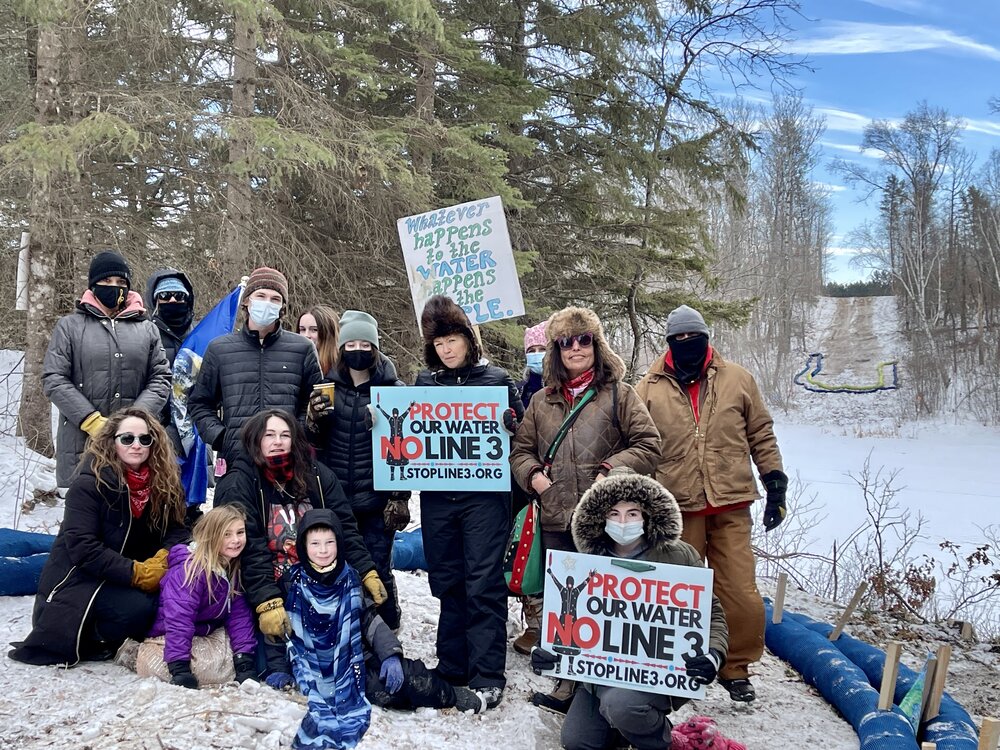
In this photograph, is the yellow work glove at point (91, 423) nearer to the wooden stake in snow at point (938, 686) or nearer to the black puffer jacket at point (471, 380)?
the black puffer jacket at point (471, 380)

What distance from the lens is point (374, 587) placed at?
13.4 feet

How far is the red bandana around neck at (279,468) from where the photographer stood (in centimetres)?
418

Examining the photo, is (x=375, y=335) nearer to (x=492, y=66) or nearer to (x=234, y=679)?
(x=234, y=679)

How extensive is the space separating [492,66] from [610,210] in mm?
3501

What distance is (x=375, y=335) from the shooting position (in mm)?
4535

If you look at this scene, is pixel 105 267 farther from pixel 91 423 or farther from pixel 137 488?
pixel 137 488

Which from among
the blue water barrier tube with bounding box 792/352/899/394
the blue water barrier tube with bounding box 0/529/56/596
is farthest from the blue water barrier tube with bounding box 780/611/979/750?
the blue water barrier tube with bounding box 792/352/899/394

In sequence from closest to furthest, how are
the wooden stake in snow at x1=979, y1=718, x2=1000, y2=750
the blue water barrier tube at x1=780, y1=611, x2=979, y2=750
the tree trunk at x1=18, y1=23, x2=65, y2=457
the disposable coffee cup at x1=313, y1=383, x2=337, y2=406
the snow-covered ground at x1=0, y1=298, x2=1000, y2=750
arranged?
the wooden stake in snow at x1=979, y1=718, x2=1000, y2=750
the snow-covered ground at x1=0, y1=298, x2=1000, y2=750
the blue water barrier tube at x1=780, y1=611, x2=979, y2=750
the disposable coffee cup at x1=313, y1=383, x2=337, y2=406
the tree trunk at x1=18, y1=23, x2=65, y2=457

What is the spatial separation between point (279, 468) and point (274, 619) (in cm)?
82

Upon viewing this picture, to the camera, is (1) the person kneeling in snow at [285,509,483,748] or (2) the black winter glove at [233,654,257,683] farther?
(2) the black winter glove at [233,654,257,683]

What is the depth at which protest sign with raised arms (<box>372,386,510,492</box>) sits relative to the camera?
14.3 feet

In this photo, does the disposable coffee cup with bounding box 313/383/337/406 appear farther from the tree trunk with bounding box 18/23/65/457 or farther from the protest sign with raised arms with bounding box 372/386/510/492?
the tree trunk with bounding box 18/23/65/457

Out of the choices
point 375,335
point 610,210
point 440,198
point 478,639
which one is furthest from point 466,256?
point 610,210

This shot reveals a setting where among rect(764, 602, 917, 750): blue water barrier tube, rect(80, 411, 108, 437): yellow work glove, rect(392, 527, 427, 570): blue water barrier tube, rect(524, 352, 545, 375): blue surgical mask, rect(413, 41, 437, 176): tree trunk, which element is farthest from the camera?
rect(413, 41, 437, 176): tree trunk
